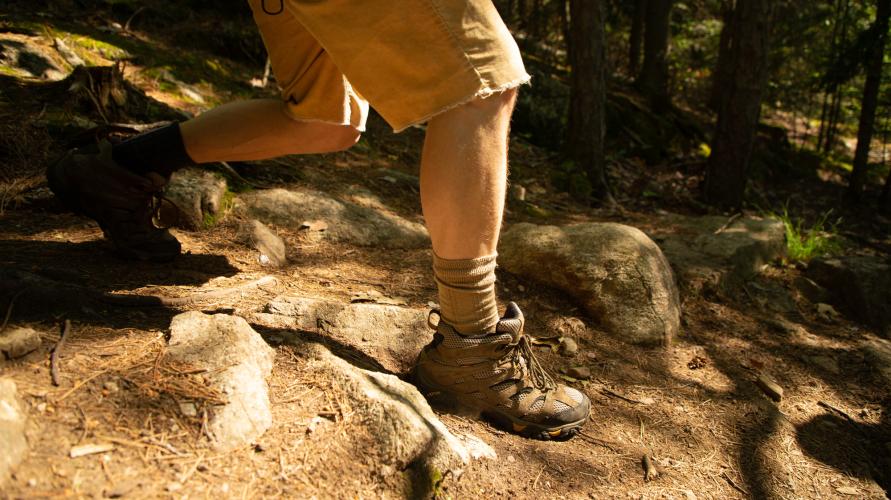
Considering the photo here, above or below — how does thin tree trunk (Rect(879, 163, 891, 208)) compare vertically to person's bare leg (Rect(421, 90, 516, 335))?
below

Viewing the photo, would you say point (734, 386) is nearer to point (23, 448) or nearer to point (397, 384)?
point (397, 384)

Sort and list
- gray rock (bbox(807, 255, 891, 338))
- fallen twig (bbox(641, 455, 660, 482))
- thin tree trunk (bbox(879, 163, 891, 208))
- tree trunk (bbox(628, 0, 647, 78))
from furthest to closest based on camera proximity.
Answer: tree trunk (bbox(628, 0, 647, 78)) → thin tree trunk (bbox(879, 163, 891, 208)) → gray rock (bbox(807, 255, 891, 338)) → fallen twig (bbox(641, 455, 660, 482))

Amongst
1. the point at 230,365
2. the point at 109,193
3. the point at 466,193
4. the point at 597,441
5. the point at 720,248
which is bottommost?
the point at 720,248

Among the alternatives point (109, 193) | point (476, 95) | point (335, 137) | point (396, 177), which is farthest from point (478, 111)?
point (396, 177)

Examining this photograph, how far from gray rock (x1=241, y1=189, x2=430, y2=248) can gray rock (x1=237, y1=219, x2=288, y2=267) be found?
248mm

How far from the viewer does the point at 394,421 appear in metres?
1.54

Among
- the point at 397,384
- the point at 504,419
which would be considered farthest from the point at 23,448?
the point at 504,419

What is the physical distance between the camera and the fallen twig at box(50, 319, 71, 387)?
133 centimetres

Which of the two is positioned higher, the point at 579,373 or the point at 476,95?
the point at 476,95

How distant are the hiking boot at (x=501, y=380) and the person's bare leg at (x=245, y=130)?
0.94 metres

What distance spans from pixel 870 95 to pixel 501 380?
9853 millimetres

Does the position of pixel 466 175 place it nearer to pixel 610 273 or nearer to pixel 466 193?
pixel 466 193

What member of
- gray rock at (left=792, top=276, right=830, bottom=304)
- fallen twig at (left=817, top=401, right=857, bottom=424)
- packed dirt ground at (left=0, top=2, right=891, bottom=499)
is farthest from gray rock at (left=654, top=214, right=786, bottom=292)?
fallen twig at (left=817, top=401, right=857, bottom=424)

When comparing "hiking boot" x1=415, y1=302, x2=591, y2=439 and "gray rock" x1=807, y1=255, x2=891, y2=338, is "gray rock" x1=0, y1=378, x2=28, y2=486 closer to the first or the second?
"hiking boot" x1=415, y1=302, x2=591, y2=439
